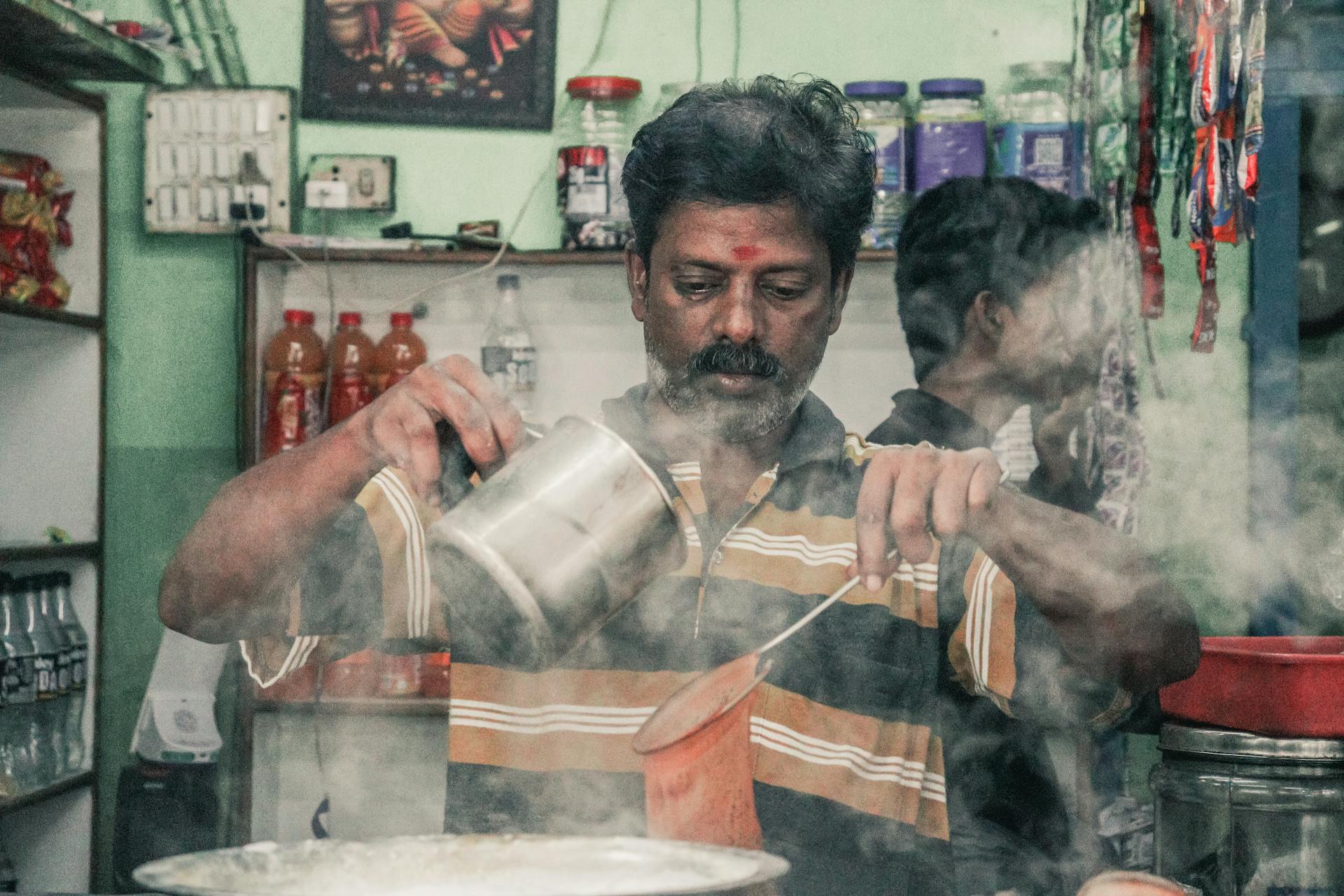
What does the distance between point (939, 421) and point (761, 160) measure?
79 cm

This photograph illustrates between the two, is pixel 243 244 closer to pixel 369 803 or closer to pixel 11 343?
pixel 11 343

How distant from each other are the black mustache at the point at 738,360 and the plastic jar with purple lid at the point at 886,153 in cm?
161

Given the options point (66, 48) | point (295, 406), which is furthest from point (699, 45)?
point (66, 48)

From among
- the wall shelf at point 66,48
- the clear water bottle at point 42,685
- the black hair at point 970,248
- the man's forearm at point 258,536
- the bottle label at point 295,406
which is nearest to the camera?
the man's forearm at point 258,536

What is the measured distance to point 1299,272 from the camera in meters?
3.32

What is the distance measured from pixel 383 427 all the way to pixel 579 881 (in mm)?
492

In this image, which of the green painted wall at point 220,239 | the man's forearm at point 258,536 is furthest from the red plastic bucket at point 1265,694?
the green painted wall at point 220,239

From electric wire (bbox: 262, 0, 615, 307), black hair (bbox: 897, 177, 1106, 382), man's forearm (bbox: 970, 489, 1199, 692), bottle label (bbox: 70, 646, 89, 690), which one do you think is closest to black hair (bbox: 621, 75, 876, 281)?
man's forearm (bbox: 970, 489, 1199, 692)

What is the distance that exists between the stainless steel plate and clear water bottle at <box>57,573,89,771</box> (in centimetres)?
228

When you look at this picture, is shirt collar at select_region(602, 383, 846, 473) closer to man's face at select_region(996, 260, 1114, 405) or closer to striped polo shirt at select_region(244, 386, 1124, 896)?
striped polo shirt at select_region(244, 386, 1124, 896)

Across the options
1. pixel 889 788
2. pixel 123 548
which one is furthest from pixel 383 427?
pixel 123 548

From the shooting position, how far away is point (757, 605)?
5.58ft

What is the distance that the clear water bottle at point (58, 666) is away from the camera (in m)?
2.99

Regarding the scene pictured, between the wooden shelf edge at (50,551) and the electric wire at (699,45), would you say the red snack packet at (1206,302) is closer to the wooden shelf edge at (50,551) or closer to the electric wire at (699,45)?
the electric wire at (699,45)
